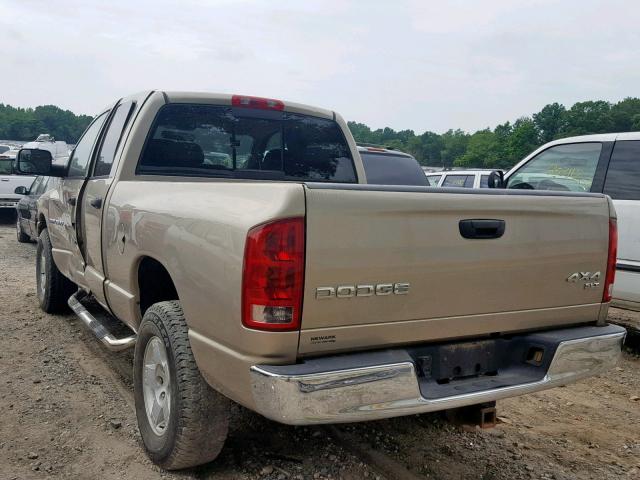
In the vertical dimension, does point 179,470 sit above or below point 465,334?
below

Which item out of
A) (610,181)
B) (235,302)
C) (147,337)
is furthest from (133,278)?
(610,181)

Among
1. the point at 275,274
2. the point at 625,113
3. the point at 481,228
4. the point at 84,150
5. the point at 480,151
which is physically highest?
the point at 625,113

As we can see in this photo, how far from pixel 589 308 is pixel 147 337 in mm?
2332

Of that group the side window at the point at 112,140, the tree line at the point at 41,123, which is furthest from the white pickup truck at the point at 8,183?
the tree line at the point at 41,123

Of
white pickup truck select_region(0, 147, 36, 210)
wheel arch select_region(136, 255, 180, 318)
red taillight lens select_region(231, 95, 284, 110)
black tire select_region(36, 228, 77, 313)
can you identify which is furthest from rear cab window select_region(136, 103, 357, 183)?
white pickup truck select_region(0, 147, 36, 210)

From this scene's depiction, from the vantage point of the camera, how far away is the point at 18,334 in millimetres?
5215

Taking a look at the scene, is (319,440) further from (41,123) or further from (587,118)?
(41,123)

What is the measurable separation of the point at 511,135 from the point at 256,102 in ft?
168

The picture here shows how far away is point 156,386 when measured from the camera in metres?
3.06

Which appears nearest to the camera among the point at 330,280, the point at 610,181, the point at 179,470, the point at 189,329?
the point at 330,280

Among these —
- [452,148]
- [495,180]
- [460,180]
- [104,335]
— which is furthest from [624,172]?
[452,148]

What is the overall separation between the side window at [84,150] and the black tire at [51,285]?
41.7 inches

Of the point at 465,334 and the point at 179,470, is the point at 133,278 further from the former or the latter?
the point at 465,334

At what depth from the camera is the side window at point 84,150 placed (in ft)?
15.3
